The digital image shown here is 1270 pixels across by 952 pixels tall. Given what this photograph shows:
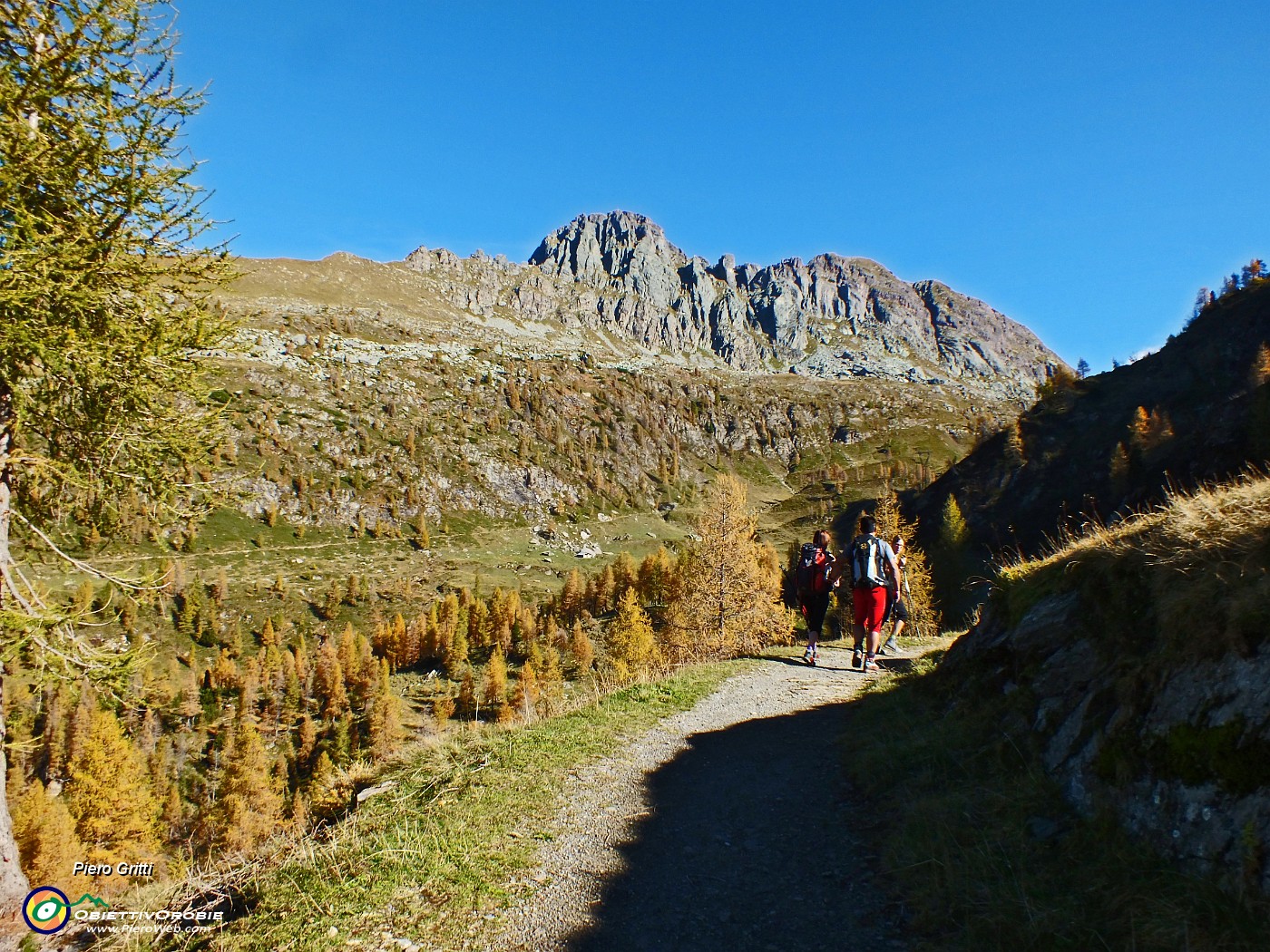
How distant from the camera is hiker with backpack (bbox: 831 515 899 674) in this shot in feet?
44.8

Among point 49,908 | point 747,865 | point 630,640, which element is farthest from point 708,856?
point 630,640

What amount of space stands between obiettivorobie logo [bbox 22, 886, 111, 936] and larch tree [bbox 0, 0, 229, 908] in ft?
0.83

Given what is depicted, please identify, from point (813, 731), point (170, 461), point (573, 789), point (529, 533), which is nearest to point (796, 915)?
point (573, 789)

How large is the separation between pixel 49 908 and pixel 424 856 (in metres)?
5.09

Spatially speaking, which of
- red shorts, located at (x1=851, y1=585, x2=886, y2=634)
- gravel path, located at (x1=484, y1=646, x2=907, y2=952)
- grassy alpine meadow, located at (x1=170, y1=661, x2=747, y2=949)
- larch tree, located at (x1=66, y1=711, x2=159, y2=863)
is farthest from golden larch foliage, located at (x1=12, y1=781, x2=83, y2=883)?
red shorts, located at (x1=851, y1=585, x2=886, y2=634)

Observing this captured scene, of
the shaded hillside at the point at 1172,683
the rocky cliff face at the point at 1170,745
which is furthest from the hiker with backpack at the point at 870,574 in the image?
the rocky cliff face at the point at 1170,745

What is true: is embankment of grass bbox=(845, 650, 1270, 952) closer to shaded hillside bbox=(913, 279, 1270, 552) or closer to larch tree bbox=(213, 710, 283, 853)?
larch tree bbox=(213, 710, 283, 853)

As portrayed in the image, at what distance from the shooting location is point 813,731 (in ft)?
34.3

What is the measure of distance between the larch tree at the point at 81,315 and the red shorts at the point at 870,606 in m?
13.4

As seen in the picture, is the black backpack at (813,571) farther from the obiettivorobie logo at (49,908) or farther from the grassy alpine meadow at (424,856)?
the obiettivorobie logo at (49,908)

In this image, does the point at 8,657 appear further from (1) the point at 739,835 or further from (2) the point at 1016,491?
(2) the point at 1016,491

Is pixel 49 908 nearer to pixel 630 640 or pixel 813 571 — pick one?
pixel 813 571

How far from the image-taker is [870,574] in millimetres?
13609

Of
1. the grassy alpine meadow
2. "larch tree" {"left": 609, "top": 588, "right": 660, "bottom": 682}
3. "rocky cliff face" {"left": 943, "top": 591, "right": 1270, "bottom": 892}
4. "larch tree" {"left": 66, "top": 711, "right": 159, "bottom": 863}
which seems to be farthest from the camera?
"larch tree" {"left": 609, "top": 588, "right": 660, "bottom": 682}
